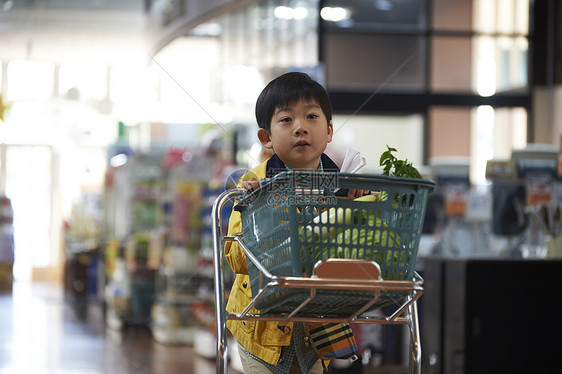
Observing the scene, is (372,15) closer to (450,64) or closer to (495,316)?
(450,64)

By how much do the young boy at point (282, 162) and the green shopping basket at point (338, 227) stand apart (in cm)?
15

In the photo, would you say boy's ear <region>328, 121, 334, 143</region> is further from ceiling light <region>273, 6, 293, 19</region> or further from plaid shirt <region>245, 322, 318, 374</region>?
ceiling light <region>273, 6, 293, 19</region>

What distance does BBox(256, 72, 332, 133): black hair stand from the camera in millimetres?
1940

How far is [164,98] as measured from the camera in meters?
18.7

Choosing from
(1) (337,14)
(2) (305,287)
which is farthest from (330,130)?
(1) (337,14)

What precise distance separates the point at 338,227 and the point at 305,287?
0.45 feet

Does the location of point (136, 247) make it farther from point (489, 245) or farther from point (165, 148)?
point (489, 245)

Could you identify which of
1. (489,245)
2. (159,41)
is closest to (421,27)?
(159,41)

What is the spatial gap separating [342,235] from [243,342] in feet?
1.81

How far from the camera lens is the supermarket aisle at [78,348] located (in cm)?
649

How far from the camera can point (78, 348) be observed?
7.68 m

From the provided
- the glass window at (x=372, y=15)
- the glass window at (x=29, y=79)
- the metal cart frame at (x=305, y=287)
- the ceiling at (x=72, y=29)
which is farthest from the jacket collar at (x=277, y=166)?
the glass window at (x=29, y=79)

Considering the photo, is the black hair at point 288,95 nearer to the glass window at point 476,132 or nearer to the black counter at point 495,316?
the black counter at point 495,316

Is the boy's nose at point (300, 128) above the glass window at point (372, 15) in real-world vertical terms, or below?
below
